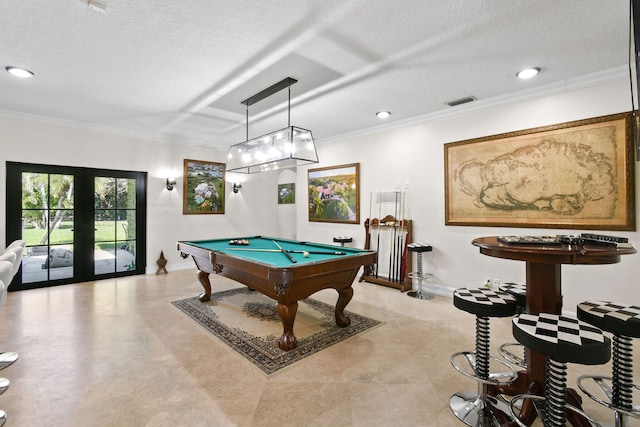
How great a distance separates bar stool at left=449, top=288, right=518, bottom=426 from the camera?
1.74 metres

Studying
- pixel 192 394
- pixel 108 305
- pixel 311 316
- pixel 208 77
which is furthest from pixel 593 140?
pixel 108 305

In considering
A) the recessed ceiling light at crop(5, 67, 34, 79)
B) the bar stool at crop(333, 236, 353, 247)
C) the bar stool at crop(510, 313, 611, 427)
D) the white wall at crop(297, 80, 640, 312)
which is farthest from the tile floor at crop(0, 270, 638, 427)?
the recessed ceiling light at crop(5, 67, 34, 79)

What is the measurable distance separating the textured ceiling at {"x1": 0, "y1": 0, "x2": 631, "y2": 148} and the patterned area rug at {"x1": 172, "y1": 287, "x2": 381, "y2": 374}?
2.64m

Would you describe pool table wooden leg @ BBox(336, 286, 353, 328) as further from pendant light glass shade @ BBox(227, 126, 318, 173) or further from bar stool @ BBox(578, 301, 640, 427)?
bar stool @ BBox(578, 301, 640, 427)

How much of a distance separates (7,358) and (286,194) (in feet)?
19.3

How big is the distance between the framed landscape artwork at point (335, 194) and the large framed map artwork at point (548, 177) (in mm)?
1678

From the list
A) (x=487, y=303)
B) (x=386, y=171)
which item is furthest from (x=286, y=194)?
(x=487, y=303)

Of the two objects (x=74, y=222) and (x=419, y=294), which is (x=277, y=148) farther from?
(x=74, y=222)

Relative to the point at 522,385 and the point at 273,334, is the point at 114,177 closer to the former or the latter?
the point at 273,334

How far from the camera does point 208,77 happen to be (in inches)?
127

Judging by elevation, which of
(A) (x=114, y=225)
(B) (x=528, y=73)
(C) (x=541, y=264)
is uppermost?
(B) (x=528, y=73)

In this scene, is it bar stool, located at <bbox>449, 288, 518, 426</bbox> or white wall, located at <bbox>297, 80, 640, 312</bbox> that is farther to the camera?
white wall, located at <bbox>297, 80, 640, 312</bbox>

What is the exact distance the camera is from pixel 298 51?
2721mm

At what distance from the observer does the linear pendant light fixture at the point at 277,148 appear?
3291mm
